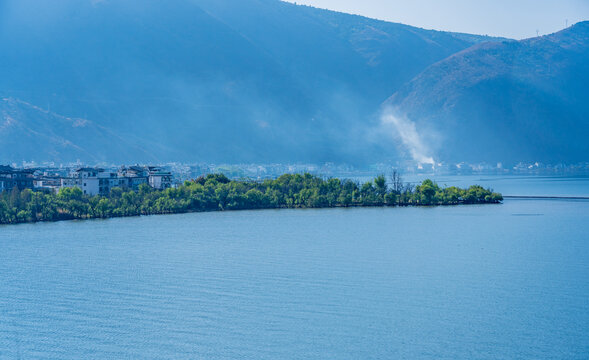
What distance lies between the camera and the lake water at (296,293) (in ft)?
37.5

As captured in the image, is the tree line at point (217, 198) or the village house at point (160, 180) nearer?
the tree line at point (217, 198)

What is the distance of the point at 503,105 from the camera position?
100625 millimetres

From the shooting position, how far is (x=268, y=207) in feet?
118

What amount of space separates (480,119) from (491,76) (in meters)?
9.47

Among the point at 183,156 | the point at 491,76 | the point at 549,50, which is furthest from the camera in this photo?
the point at 549,50

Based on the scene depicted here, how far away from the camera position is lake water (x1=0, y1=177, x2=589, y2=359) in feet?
37.5

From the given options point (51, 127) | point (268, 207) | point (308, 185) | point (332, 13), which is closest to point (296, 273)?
point (268, 207)

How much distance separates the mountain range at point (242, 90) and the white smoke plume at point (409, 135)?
311 mm

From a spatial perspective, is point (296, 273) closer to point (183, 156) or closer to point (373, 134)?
point (183, 156)

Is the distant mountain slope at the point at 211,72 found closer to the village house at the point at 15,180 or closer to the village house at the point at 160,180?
the village house at the point at 160,180

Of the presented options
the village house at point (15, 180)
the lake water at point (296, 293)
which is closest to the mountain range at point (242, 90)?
the village house at point (15, 180)

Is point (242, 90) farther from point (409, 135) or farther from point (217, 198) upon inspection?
point (217, 198)

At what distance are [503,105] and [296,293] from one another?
92233 mm

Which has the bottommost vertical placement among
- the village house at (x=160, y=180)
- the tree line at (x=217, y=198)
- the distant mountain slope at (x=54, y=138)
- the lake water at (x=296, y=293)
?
the lake water at (x=296, y=293)
